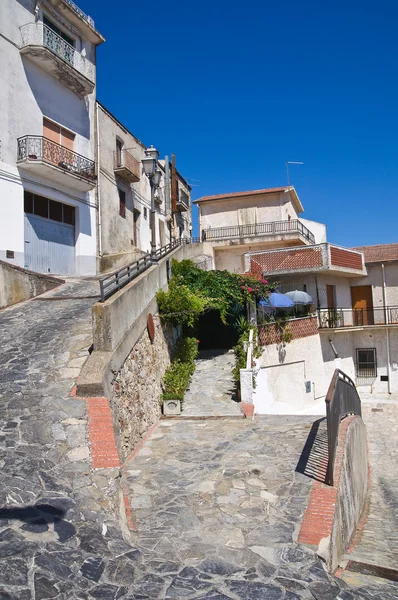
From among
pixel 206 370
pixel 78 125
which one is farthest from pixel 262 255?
pixel 78 125

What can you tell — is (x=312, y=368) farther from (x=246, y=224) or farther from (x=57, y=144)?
(x=57, y=144)

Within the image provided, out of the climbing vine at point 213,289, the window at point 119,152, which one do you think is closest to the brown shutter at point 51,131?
the window at point 119,152

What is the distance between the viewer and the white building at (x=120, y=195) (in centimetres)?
2253

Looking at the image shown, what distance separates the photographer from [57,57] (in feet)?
61.0

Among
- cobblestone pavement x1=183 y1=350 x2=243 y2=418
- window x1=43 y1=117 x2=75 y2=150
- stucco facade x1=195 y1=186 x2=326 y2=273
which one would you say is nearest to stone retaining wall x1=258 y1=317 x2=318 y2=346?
cobblestone pavement x1=183 y1=350 x2=243 y2=418

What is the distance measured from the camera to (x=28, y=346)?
961 centimetres

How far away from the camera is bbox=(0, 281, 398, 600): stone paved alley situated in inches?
167

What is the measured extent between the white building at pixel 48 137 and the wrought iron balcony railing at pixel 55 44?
1.5 inches

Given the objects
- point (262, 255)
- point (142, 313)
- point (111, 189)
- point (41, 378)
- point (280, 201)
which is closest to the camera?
point (41, 378)

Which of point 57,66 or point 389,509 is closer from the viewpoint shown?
point 389,509

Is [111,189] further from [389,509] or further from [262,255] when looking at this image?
[389,509]

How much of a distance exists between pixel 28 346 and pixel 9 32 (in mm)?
13979

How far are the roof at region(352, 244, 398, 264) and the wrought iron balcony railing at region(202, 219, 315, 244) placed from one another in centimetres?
355

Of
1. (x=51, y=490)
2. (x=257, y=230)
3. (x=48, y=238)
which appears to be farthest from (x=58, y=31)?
(x=51, y=490)
